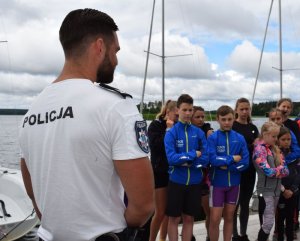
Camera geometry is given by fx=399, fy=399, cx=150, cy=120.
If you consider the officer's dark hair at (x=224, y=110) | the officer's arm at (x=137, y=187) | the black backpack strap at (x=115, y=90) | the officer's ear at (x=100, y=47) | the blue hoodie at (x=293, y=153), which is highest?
the officer's ear at (x=100, y=47)

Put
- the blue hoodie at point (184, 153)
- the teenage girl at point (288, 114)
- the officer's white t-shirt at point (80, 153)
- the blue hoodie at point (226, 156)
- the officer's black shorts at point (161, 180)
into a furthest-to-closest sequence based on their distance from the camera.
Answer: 1. the teenage girl at point (288, 114)
2. the officer's black shorts at point (161, 180)
3. the blue hoodie at point (226, 156)
4. the blue hoodie at point (184, 153)
5. the officer's white t-shirt at point (80, 153)

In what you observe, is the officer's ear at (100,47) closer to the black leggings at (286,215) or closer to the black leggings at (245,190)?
the black leggings at (245,190)

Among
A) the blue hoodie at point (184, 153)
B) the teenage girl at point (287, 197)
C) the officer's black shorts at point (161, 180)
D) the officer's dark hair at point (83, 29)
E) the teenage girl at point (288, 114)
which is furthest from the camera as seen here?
the teenage girl at point (288, 114)

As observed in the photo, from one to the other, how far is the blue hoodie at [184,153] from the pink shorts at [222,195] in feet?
0.93

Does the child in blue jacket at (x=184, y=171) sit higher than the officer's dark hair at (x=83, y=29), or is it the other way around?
the officer's dark hair at (x=83, y=29)

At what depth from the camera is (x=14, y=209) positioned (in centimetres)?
621

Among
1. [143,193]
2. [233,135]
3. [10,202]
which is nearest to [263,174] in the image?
[233,135]

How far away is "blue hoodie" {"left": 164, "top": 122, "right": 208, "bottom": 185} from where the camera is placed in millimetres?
4227

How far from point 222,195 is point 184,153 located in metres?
0.72

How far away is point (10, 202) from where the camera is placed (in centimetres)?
642

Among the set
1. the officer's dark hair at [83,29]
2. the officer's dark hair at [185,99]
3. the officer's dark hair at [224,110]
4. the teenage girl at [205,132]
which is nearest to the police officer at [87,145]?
the officer's dark hair at [83,29]

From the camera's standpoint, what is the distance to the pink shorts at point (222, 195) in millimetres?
4457

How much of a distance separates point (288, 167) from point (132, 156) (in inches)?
154

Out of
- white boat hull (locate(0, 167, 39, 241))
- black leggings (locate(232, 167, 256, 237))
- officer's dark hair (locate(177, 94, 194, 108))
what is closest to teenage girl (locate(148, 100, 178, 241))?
officer's dark hair (locate(177, 94, 194, 108))
